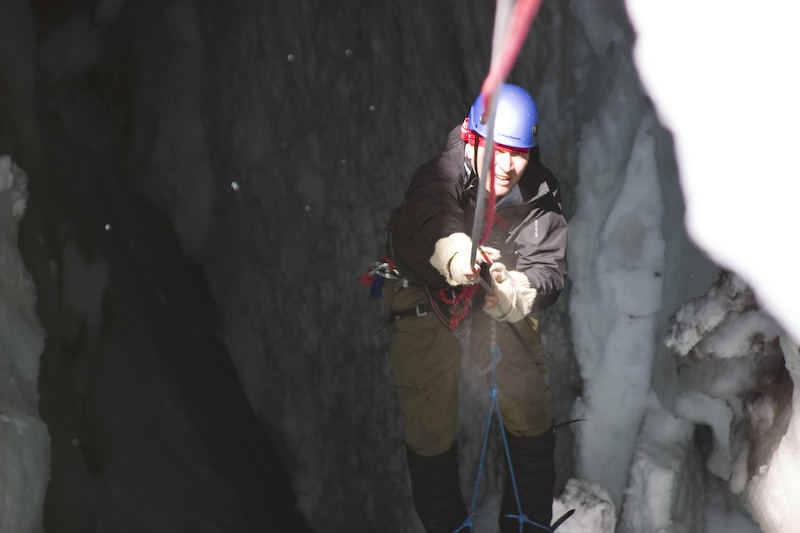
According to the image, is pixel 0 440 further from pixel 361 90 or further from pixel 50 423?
pixel 361 90

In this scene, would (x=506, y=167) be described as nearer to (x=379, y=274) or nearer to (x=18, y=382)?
(x=379, y=274)

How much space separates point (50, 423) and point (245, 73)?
1633mm

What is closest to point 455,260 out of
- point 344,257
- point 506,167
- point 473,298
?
point 506,167

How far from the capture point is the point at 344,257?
10.8 ft

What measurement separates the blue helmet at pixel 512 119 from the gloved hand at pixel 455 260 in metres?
0.32

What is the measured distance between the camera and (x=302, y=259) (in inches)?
133

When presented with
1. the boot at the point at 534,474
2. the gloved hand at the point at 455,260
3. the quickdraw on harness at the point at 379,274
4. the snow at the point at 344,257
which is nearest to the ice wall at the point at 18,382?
the snow at the point at 344,257

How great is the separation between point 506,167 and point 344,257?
1.36 m

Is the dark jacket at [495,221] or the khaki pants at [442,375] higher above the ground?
the dark jacket at [495,221]

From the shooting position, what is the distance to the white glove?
76.0 inches

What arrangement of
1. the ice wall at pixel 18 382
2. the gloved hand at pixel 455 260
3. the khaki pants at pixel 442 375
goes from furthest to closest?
1. the khaki pants at pixel 442 375
2. the ice wall at pixel 18 382
3. the gloved hand at pixel 455 260

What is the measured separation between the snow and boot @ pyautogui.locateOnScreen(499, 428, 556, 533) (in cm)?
29

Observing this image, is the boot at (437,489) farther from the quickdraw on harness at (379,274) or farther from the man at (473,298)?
the quickdraw on harness at (379,274)

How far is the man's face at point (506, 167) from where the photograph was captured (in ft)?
6.73
